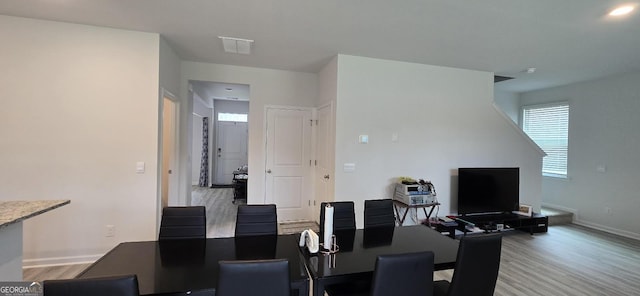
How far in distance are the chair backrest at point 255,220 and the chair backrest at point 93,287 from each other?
1.10 m

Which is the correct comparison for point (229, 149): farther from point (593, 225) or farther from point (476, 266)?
point (593, 225)

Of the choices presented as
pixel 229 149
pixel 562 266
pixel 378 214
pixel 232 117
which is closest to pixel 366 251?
pixel 378 214

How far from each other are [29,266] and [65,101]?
181 centimetres

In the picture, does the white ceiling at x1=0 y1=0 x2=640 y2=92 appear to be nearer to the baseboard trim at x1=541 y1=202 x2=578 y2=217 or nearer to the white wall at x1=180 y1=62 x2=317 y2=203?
the white wall at x1=180 y1=62 x2=317 y2=203

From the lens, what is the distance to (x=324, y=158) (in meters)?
4.42

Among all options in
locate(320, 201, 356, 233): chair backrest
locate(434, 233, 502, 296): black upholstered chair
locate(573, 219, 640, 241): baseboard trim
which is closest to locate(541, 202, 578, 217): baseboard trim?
locate(573, 219, 640, 241): baseboard trim

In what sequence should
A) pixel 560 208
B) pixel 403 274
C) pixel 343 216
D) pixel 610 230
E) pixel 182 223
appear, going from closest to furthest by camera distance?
pixel 403 274 < pixel 182 223 < pixel 343 216 < pixel 610 230 < pixel 560 208

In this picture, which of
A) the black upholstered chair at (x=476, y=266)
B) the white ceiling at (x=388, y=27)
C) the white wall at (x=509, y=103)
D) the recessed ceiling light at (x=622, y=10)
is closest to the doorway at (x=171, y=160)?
the white ceiling at (x=388, y=27)

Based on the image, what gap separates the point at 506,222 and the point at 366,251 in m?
3.65

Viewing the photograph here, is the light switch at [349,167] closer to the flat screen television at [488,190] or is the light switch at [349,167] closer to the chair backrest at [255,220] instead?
the flat screen television at [488,190]

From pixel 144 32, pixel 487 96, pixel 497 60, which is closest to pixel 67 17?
pixel 144 32

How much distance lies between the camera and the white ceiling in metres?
2.56

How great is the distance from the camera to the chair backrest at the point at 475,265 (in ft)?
5.10

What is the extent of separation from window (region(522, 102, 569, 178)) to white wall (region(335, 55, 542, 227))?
116 cm
